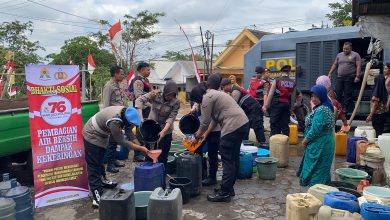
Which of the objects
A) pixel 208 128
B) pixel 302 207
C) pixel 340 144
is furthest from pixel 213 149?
pixel 340 144

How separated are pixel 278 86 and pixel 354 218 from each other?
4319 millimetres

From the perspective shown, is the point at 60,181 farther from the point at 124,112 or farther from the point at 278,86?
the point at 278,86

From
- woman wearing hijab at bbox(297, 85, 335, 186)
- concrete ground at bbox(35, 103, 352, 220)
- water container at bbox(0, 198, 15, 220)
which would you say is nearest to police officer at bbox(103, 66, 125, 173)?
concrete ground at bbox(35, 103, 352, 220)

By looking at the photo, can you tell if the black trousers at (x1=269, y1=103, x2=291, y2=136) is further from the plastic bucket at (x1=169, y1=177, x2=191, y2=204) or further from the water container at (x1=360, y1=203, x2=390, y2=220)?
the water container at (x1=360, y1=203, x2=390, y2=220)

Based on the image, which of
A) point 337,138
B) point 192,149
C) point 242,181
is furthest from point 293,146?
point 192,149

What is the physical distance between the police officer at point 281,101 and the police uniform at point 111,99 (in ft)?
10.0

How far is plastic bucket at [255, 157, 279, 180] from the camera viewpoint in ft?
18.3

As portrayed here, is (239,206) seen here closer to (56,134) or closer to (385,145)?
(56,134)

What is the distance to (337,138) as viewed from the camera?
285 inches

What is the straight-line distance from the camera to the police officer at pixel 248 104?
6410 mm

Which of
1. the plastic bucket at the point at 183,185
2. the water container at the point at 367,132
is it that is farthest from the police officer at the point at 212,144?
the water container at the point at 367,132

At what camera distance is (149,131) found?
480 centimetres

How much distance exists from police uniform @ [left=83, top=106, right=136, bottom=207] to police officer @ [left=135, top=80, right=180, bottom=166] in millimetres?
705

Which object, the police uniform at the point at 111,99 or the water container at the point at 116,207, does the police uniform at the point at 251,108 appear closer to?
the police uniform at the point at 111,99
